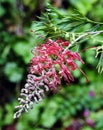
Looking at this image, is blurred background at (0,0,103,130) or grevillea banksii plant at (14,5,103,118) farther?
blurred background at (0,0,103,130)

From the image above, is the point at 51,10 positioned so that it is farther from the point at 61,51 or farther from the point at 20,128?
the point at 20,128

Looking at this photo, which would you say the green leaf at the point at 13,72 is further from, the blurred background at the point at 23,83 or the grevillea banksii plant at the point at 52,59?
the grevillea banksii plant at the point at 52,59

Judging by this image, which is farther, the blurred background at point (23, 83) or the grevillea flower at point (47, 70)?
the blurred background at point (23, 83)

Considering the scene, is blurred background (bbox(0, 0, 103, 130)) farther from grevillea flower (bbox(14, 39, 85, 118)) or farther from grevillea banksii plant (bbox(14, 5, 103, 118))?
grevillea flower (bbox(14, 39, 85, 118))

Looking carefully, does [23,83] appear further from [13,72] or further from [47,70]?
[47,70]

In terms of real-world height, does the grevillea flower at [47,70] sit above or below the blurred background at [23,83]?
above

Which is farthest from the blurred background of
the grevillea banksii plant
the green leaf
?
the grevillea banksii plant

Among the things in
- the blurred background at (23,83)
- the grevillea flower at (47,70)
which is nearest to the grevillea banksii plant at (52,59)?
the grevillea flower at (47,70)
